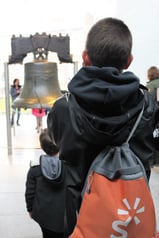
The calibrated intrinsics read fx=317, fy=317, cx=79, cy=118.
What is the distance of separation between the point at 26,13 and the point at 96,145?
6.63m

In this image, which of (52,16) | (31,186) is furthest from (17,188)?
(52,16)

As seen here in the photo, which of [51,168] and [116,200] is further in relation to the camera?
[51,168]

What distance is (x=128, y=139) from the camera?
0.93 meters

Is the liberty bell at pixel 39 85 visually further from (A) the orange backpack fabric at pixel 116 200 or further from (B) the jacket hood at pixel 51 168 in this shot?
(A) the orange backpack fabric at pixel 116 200

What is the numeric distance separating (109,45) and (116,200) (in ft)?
1.41

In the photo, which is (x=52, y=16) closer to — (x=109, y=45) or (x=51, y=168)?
(x=51, y=168)

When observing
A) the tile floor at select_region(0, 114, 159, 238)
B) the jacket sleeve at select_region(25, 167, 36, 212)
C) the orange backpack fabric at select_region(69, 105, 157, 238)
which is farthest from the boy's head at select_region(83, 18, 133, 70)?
the tile floor at select_region(0, 114, 159, 238)

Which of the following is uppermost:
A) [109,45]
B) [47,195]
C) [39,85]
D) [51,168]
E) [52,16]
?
[52,16]

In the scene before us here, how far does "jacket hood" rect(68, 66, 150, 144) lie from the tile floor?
58.1 inches

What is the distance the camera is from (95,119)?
35.0 inches

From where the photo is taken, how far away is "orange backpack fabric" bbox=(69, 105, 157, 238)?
0.86m

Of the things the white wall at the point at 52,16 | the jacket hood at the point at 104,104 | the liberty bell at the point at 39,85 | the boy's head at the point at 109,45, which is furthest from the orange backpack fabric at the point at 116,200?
the white wall at the point at 52,16

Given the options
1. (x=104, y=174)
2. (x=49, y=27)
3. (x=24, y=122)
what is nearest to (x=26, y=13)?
(x=49, y=27)

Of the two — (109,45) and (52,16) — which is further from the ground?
(52,16)
